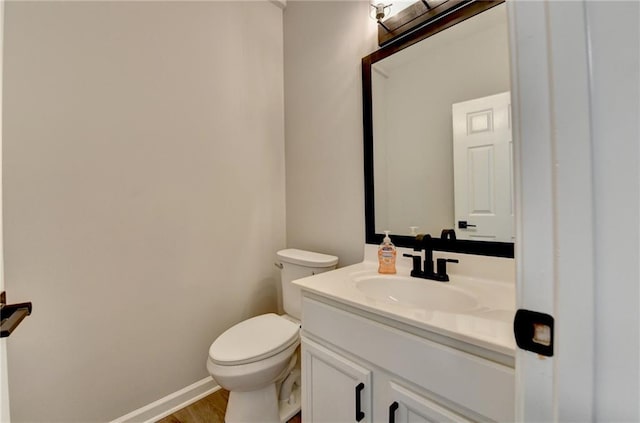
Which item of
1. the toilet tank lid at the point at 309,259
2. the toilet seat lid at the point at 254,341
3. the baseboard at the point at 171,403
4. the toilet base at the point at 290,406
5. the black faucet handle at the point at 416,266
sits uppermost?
the black faucet handle at the point at 416,266

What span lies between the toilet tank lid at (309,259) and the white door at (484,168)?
2.16ft

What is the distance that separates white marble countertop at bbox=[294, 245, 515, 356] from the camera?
618 millimetres

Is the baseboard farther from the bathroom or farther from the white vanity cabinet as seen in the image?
the white vanity cabinet

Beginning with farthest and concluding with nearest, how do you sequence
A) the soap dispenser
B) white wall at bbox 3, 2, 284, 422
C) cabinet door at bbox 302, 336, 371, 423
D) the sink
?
the soap dispenser → white wall at bbox 3, 2, 284, 422 → the sink → cabinet door at bbox 302, 336, 371, 423

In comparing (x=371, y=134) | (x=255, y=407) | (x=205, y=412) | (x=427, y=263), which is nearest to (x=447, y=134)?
(x=371, y=134)

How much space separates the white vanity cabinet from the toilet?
9.7 inches

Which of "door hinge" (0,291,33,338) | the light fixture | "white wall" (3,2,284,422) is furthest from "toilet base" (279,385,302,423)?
the light fixture

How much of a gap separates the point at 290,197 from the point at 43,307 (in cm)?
133

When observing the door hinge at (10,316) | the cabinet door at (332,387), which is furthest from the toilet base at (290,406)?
the door hinge at (10,316)

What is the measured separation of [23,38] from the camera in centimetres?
104

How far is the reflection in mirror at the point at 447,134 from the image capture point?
971 millimetres

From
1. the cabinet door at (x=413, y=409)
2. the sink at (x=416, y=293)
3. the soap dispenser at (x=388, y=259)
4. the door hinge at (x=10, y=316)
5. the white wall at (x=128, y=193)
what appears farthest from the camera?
the soap dispenser at (x=388, y=259)

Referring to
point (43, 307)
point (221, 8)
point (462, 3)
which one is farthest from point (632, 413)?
point (221, 8)

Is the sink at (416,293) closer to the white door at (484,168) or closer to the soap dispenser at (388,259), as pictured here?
the soap dispenser at (388,259)
